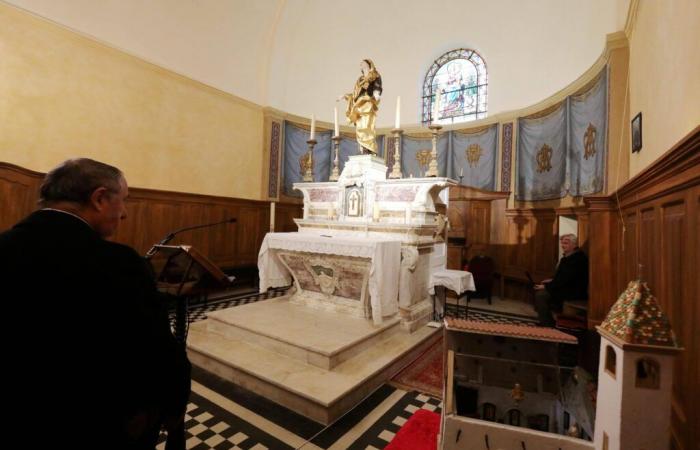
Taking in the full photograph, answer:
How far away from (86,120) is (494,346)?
22.9 ft

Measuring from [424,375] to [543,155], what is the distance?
5.87 m

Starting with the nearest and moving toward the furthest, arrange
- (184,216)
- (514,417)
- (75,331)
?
(75,331) < (514,417) < (184,216)

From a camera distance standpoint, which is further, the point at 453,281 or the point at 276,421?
the point at 453,281

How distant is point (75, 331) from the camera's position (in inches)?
44.7

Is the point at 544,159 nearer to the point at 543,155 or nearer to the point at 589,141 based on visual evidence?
the point at 543,155

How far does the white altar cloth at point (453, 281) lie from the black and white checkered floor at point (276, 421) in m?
1.96

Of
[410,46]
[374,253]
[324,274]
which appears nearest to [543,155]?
[410,46]

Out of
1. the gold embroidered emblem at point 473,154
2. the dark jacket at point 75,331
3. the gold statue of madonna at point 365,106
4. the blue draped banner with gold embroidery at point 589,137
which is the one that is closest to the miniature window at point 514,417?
the dark jacket at point 75,331

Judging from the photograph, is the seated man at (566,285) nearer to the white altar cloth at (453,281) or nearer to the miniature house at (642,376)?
the white altar cloth at (453,281)

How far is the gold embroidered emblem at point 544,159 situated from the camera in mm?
7157

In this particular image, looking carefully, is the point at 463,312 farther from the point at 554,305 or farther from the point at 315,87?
the point at 315,87

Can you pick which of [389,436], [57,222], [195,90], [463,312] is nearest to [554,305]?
[463,312]

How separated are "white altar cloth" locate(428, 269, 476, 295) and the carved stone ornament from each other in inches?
59.8

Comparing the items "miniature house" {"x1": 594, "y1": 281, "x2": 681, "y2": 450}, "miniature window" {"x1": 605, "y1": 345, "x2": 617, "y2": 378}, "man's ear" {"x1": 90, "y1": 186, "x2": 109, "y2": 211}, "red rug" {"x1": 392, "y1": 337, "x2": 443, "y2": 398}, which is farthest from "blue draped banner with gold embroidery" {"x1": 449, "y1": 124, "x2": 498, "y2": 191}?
"man's ear" {"x1": 90, "y1": 186, "x2": 109, "y2": 211}
